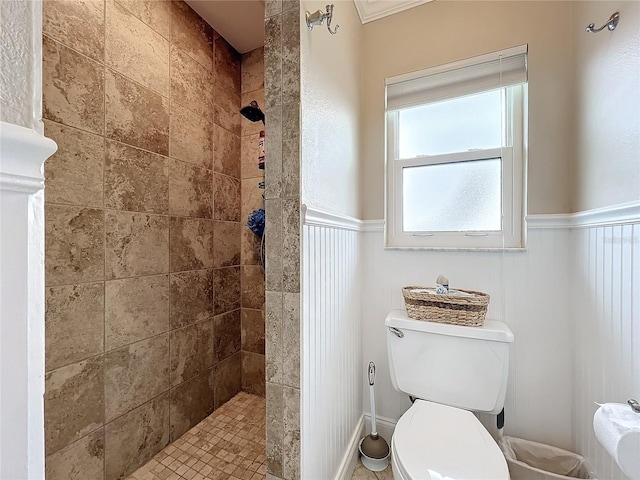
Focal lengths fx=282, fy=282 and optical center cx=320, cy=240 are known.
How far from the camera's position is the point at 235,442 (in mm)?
1604

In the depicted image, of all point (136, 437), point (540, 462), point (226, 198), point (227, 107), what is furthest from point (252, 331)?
point (540, 462)

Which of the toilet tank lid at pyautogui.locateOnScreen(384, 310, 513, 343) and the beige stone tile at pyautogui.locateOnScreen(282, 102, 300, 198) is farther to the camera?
the toilet tank lid at pyautogui.locateOnScreen(384, 310, 513, 343)

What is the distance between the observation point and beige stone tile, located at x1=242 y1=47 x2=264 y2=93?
209cm

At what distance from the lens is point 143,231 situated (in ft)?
4.82

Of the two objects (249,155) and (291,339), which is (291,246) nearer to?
(291,339)

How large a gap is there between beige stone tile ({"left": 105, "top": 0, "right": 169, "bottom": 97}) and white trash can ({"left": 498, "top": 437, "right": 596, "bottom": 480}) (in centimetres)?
251

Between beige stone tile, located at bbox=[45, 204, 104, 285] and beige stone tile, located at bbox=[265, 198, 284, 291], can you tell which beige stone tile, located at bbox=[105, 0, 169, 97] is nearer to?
beige stone tile, located at bbox=[45, 204, 104, 285]

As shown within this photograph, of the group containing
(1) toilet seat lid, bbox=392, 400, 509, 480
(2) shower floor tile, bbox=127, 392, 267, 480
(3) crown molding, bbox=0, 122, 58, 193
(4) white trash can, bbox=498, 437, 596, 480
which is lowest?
(2) shower floor tile, bbox=127, 392, 267, 480

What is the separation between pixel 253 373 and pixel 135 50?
6.93 feet

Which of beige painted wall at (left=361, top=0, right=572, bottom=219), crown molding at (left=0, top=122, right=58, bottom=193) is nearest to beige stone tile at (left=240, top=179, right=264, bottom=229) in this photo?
beige painted wall at (left=361, top=0, right=572, bottom=219)

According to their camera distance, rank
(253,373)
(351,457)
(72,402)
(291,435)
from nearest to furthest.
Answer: (291,435) → (72,402) → (351,457) → (253,373)

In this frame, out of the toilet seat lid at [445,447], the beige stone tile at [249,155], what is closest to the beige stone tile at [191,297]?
the beige stone tile at [249,155]

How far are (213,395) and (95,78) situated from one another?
6.18 ft

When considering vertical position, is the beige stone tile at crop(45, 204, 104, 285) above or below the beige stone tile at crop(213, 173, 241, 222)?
below
